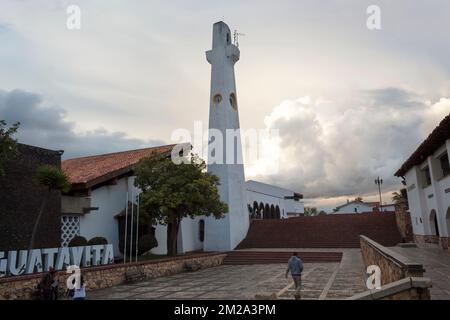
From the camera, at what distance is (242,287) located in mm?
14820

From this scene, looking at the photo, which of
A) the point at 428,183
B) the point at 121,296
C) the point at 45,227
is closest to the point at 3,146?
the point at 45,227

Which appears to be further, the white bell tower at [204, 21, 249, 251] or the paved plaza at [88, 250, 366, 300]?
the white bell tower at [204, 21, 249, 251]

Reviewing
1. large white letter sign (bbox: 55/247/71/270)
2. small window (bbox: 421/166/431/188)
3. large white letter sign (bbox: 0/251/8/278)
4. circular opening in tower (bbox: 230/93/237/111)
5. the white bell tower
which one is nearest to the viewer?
large white letter sign (bbox: 0/251/8/278)

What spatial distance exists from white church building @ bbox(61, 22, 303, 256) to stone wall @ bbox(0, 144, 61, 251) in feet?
6.56

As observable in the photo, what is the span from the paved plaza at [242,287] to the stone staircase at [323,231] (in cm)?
1198

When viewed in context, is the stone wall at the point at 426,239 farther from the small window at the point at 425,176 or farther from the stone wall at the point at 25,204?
the stone wall at the point at 25,204

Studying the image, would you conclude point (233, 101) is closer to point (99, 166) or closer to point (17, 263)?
point (99, 166)

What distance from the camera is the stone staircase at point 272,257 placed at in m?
24.3

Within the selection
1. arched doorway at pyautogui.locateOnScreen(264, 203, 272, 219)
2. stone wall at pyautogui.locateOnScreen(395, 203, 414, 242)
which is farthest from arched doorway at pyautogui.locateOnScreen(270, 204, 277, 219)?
stone wall at pyautogui.locateOnScreen(395, 203, 414, 242)

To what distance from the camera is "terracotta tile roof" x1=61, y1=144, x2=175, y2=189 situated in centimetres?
2177

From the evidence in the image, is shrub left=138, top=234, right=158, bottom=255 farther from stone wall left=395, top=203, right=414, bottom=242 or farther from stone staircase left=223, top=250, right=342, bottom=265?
stone wall left=395, top=203, right=414, bottom=242

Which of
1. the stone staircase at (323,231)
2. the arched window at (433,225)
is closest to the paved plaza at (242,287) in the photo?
the arched window at (433,225)

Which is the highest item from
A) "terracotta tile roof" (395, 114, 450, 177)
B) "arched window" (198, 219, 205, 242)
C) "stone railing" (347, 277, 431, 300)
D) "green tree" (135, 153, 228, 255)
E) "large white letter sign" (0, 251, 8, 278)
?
"terracotta tile roof" (395, 114, 450, 177)
